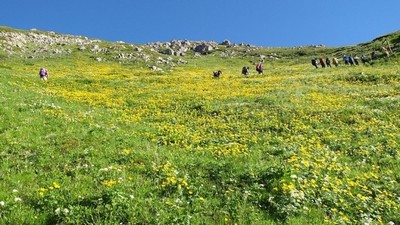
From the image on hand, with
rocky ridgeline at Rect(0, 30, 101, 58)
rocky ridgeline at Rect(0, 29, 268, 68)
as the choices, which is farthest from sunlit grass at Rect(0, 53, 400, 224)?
rocky ridgeline at Rect(0, 30, 101, 58)

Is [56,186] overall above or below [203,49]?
below

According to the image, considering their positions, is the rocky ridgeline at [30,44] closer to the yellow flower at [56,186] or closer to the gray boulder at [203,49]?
the gray boulder at [203,49]

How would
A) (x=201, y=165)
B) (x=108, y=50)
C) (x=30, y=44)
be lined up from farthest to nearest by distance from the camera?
(x=108, y=50) → (x=30, y=44) → (x=201, y=165)

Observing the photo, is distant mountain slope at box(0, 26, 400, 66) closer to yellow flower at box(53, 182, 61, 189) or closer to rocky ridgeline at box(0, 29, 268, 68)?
rocky ridgeline at box(0, 29, 268, 68)

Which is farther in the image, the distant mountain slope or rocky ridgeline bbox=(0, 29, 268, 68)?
rocky ridgeline bbox=(0, 29, 268, 68)

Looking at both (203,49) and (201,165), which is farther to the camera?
(203,49)

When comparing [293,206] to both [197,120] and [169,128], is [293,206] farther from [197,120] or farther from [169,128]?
[197,120]

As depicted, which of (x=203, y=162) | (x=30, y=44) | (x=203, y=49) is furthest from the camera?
(x=203, y=49)

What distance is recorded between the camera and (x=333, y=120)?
2503cm

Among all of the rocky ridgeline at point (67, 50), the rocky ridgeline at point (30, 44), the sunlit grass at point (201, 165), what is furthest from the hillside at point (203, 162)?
the rocky ridgeline at point (30, 44)

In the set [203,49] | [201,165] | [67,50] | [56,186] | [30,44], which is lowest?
[201,165]

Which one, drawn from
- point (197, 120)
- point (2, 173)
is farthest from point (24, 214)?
point (197, 120)

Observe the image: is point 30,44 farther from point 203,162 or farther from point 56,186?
point 56,186

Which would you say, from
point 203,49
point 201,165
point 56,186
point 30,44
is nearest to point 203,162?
point 201,165
